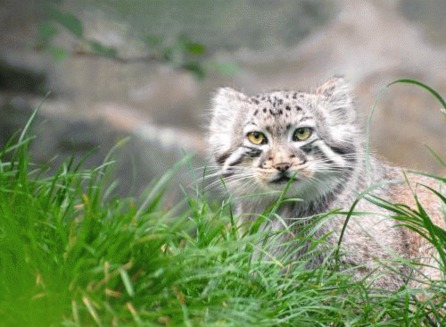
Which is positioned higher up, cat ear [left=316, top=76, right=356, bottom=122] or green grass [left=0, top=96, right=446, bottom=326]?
cat ear [left=316, top=76, right=356, bottom=122]

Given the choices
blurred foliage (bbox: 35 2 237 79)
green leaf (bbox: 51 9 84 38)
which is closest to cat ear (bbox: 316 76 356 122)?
blurred foliage (bbox: 35 2 237 79)

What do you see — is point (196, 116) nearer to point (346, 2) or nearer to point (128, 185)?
point (128, 185)

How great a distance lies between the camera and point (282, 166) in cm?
551

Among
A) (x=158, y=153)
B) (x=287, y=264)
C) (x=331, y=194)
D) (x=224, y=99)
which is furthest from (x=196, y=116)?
(x=287, y=264)

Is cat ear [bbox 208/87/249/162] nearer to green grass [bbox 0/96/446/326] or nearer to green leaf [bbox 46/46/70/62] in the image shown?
green grass [bbox 0/96/446/326]

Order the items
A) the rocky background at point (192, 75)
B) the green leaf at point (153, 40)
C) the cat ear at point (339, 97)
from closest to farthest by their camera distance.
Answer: the cat ear at point (339, 97) → the green leaf at point (153, 40) → the rocky background at point (192, 75)

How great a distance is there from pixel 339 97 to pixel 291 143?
0.65 m

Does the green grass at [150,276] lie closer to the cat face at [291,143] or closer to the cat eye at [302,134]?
the cat face at [291,143]

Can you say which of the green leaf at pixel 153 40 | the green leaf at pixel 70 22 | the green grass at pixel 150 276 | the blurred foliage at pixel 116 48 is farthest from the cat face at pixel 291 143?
the green leaf at pixel 153 40

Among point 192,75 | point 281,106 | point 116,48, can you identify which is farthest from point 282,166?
point 192,75

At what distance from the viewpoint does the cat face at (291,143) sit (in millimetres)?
5586

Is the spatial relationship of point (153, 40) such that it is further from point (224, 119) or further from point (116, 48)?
point (224, 119)

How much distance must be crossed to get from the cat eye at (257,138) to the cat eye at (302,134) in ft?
0.63

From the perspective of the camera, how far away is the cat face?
5586 mm
